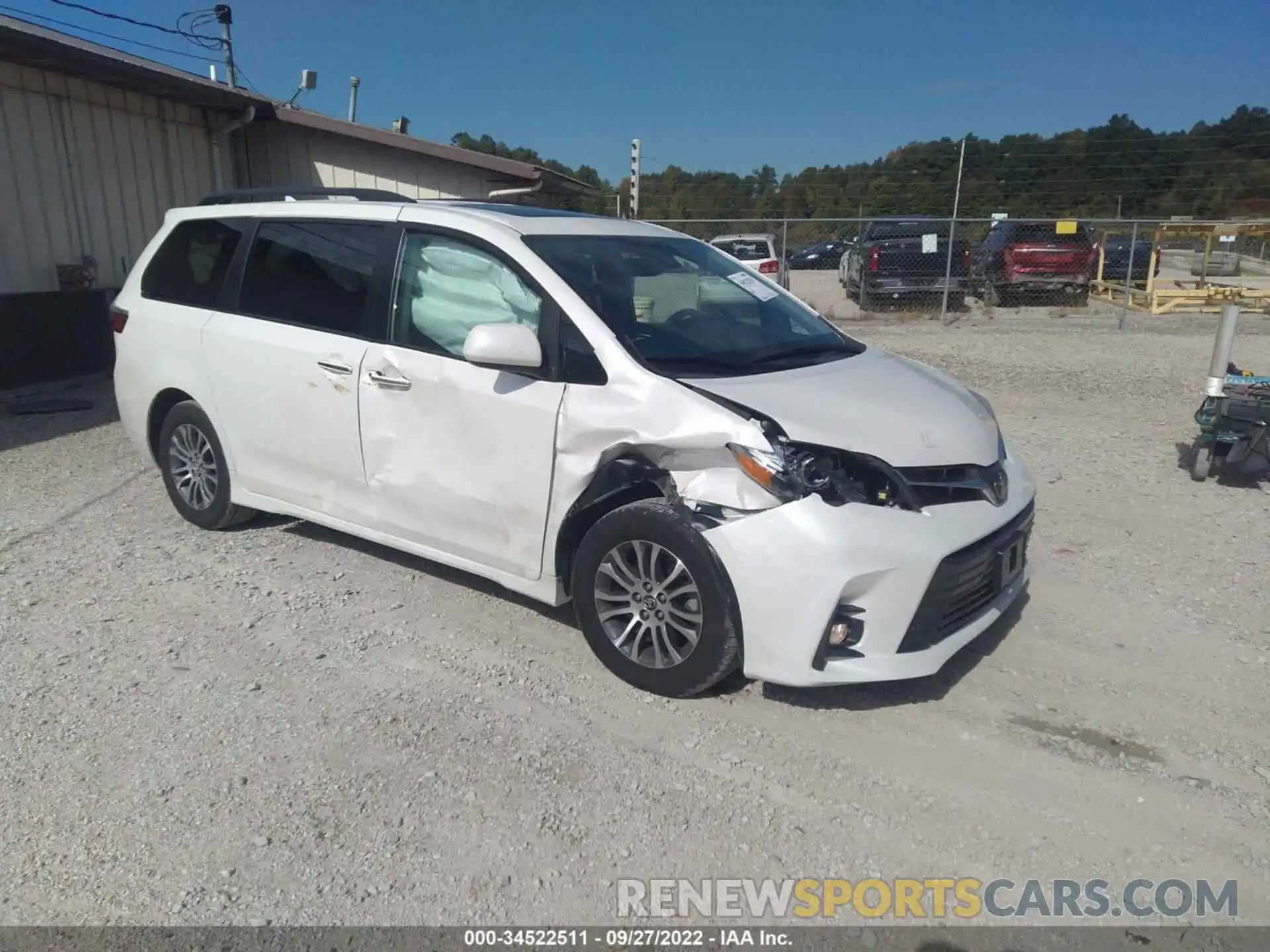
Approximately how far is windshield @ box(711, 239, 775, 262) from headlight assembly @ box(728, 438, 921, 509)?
16611 millimetres

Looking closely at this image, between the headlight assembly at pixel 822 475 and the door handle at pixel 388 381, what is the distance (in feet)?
5.26

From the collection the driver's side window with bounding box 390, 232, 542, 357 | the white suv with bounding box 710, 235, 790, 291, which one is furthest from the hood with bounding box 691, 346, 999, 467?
the white suv with bounding box 710, 235, 790, 291

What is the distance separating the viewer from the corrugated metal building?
30.2ft

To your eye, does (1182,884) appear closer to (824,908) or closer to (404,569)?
(824,908)

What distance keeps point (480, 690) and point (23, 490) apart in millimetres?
4512

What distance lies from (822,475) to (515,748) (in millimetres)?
1461

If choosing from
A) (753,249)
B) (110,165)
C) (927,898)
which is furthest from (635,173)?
(927,898)

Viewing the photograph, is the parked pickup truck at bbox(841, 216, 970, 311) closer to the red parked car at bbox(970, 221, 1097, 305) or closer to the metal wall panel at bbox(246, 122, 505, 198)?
the red parked car at bbox(970, 221, 1097, 305)

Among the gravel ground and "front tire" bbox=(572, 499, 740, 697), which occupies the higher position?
"front tire" bbox=(572, 499, 740, 697)

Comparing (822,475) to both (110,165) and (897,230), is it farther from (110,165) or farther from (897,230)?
(897,230)

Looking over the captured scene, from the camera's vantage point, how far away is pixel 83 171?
10094 millimetres

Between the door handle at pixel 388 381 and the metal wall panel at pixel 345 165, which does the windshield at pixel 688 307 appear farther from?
the metal wall panel at pixel 345 165

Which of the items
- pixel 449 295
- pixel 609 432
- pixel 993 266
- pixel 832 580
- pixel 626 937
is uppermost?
pixel 449 295

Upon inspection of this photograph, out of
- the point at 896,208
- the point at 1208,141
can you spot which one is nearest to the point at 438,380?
the point at 896,208
